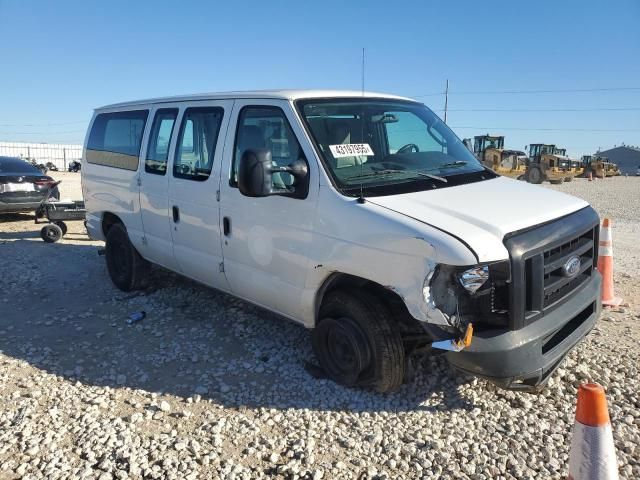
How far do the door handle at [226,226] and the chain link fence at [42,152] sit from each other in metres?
53.1

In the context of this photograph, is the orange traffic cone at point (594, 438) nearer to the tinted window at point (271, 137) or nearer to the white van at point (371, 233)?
the white van at point (371, 233)

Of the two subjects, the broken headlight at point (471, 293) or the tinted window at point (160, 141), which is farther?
the tinted window at point (160, 141)

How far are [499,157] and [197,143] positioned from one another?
29.9 m

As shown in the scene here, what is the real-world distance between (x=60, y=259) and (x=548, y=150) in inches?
1638

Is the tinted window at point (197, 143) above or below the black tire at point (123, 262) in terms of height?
above

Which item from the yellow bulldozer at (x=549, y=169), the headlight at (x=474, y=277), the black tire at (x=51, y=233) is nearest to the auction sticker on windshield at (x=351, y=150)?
the headlight at (x=474, y=277)

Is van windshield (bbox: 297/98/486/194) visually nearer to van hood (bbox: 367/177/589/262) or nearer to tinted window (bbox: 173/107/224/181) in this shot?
van hood (bbox: 367/177/589/262)

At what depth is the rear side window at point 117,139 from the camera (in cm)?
582

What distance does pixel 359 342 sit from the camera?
12.1ft

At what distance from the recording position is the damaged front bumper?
303 centimetres

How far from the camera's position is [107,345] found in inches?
190

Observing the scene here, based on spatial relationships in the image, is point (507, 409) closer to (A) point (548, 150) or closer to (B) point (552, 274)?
(B) point (552, 274)

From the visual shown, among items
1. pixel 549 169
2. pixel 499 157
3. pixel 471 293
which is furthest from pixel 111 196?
pixel 549 169

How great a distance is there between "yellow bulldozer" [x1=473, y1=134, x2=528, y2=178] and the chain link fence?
38.6 meters
